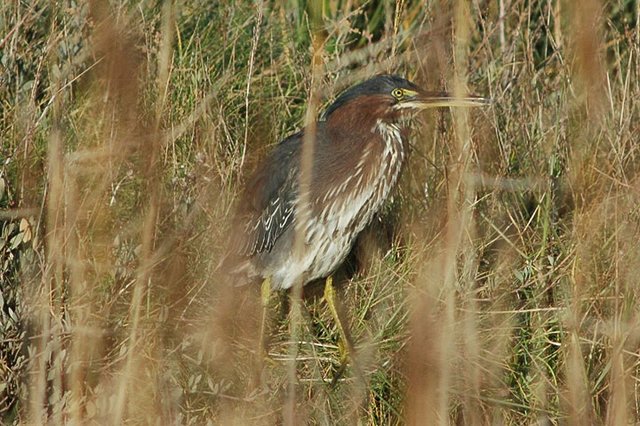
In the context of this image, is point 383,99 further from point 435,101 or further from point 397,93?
point 435,101

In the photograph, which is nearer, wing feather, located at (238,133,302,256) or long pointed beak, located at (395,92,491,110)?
long pointed beak, located at (395,92,491,110)

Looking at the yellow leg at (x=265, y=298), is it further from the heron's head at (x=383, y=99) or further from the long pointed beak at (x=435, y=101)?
the long pointed beak at (x=435, y=101)

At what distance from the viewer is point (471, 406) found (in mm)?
3387

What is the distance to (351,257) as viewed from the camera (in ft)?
15.8

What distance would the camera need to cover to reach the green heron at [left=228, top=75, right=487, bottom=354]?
171 inches

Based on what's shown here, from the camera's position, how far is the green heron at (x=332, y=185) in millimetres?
4352

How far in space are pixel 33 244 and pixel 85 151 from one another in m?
0.80

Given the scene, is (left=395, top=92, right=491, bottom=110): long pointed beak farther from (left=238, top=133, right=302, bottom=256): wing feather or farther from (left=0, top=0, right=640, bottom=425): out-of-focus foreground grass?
(left=238, top=133, right=302, bottom=256): wing feather

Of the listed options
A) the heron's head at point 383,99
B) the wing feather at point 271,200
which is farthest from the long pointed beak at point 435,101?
the wing feather at point 271,200

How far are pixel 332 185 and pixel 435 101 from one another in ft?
1.89

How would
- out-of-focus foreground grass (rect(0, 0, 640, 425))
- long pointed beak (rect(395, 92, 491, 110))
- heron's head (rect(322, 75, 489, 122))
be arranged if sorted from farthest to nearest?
heron's head (rect(322, 75, 489, 122)) → long pointed beak (rect(395, 92, 491, 110)) → out-of-focus foreground grass (rect(0, 0, 640, 425))

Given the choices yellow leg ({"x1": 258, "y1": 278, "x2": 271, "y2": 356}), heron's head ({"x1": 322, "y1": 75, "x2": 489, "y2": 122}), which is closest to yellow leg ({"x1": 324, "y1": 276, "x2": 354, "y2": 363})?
yellow leg ({"x1": 258, "y1": 278, "x2": 271, "y2": 356})

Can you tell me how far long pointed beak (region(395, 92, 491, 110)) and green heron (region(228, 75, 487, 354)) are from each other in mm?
45

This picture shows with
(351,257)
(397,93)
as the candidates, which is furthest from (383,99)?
(351,257)
